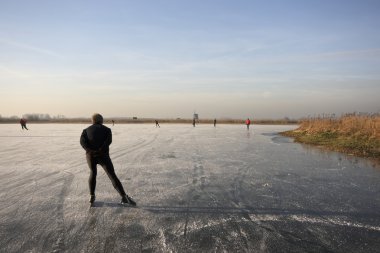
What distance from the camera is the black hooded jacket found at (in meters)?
5.55

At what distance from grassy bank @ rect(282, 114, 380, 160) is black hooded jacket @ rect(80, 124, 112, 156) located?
11.0 m

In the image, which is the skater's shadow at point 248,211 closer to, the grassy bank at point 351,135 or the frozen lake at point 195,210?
the frozen lake at point 195,210

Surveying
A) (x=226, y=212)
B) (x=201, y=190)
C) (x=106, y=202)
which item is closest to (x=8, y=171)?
(x=106, y=202)

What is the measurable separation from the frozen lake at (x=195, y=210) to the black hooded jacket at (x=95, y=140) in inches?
41.9

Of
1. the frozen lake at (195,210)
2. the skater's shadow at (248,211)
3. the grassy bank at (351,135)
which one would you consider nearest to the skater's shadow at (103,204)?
the frozen lake at (195,210)

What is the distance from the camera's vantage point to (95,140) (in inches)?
218

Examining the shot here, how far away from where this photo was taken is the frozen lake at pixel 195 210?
159 inches

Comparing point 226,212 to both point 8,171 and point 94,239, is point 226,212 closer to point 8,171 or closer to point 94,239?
point 94,239

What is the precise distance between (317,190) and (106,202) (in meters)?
4.69

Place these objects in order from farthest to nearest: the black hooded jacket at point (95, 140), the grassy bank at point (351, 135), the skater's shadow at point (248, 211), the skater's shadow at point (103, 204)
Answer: the grassy bank at point (351, 135) → the skater's shadow at point (103, 204) → the black hooded jacket at point (95, 140) → the skater's shadow at point (248, 211)

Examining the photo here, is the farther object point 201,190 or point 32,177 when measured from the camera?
point 32,177

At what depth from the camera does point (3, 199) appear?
6.08 m

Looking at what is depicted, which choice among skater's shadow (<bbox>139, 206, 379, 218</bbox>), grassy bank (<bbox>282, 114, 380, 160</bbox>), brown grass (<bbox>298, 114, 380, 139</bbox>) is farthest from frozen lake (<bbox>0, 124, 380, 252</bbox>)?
brown grass (<bbox>298, 114, 380, 139</bbox>)

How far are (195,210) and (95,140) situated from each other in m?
2.22
